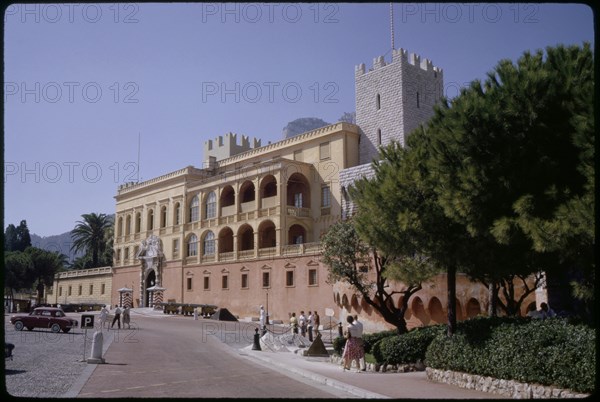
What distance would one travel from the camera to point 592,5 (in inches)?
218

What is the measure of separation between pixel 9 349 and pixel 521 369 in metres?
13.0

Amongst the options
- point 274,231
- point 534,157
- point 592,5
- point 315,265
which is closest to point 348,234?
point 534,157

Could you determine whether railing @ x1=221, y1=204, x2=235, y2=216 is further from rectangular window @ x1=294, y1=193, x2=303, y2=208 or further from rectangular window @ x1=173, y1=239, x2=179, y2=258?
rectangular window @ x1=173, y1=239, x2=179, y2=258

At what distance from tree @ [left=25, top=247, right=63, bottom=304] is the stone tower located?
43154 mm

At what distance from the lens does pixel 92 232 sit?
80500mm

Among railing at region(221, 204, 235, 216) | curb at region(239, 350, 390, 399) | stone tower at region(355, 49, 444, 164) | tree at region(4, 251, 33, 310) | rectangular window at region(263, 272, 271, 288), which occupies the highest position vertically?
stone tower at region(355, 49, 444, 164)

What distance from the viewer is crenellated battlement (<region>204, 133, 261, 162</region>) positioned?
65.9 metres

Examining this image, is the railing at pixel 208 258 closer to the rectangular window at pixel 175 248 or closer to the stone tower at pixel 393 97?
the rectangular window at pixel 175 248

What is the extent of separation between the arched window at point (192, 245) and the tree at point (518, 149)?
4659 centimetres

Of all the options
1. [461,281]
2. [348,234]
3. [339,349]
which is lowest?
→ [339,349]

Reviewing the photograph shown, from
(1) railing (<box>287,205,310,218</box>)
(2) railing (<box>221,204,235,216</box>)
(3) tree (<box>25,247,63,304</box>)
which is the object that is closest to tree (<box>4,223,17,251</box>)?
(3) tree (<box>25,247,63,304</box>)

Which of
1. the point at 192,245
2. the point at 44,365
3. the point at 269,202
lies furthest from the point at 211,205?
the point at 44,365

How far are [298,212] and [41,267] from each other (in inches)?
1490

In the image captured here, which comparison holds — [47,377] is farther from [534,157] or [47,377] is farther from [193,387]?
[534,157]
